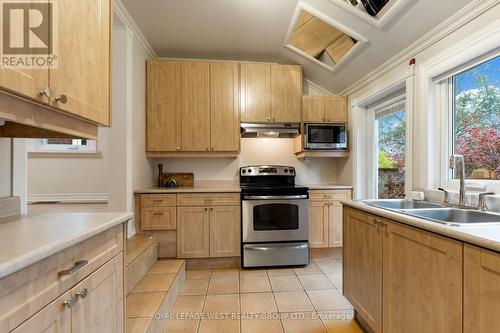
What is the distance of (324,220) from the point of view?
3145 mm

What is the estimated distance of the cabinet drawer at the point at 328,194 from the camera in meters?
3.14

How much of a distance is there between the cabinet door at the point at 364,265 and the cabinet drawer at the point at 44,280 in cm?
147

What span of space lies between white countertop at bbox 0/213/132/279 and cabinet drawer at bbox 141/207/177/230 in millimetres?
1586

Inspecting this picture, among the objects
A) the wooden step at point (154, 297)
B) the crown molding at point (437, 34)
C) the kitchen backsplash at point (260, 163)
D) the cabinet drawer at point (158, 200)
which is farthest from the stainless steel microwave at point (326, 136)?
the wooden step at point (154, 297)

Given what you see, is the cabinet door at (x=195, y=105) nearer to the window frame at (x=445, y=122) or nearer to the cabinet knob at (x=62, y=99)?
the cabinet knob at (x=62, y=99)

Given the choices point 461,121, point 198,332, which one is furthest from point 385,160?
point 198,332

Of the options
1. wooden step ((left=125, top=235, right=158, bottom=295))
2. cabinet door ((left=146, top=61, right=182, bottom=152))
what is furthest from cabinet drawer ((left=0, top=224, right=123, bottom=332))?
cabinet door ((left=146, top=61, right=182, bottom=152))

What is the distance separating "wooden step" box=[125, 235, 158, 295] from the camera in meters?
1.96

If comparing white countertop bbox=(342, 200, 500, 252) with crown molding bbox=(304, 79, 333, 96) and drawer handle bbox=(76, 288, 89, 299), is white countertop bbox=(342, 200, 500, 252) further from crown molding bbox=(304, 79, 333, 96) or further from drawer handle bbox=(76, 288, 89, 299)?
crown molding bbox=(304, 79, 333, 96)

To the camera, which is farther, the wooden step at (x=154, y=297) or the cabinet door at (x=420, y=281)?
the wooden step at (x=154, y=297)

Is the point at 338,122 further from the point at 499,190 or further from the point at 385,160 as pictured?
the point at 499,190

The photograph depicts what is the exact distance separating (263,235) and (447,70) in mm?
2230

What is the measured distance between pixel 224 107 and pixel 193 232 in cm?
157

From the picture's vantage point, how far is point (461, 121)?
1.87 metres
